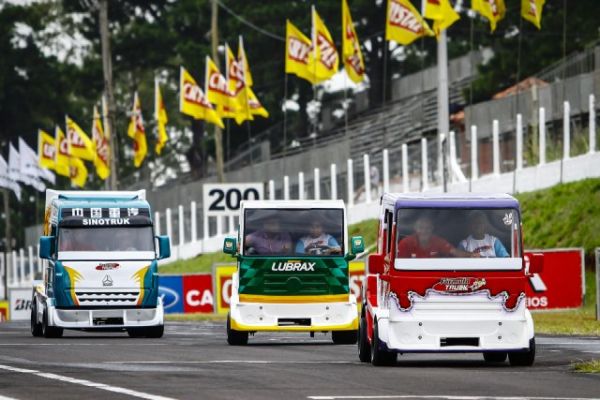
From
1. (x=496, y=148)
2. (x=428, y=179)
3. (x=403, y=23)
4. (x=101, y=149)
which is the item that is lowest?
(x=428, y=179)

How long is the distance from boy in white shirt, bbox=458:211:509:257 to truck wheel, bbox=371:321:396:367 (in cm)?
145

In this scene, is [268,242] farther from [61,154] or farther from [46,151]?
[46,151]

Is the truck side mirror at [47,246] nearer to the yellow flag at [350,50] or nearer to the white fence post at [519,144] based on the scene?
the white fence post at [519,144]

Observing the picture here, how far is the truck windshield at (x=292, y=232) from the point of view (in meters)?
31.3

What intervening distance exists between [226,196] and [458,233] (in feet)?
74.2

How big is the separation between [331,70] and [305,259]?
31565mm

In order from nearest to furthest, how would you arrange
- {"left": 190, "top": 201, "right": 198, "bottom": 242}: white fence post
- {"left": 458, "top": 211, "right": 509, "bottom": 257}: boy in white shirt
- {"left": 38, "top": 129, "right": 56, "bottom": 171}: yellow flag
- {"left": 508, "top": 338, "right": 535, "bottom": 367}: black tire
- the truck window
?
1. {"left": 508, "top": 338, "right": 535, "bottom": 367}: black tire
2. the truck window
3. {"left": 458, "top": 211, "right": 509, "bottom": 257}: boy in white shirt
4. {"left": 190, "top": 201, "right": 198, "bottom": 242}: white fence post
5. {"left": 38, "top": 129, "right": 56, "bottom": 171}: yellow flag

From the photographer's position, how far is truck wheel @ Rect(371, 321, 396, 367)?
23.1 meters

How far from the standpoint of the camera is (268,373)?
71.9 feet

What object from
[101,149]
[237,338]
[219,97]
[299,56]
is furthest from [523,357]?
[101,149]

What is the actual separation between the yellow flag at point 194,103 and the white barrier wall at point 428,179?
10.6 ft

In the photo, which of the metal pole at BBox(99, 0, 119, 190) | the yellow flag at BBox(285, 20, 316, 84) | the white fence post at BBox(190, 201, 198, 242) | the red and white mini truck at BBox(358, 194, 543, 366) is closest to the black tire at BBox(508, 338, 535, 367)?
the red and white mini truck at BBox(358, 194, 543, 366)

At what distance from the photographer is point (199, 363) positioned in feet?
79.5

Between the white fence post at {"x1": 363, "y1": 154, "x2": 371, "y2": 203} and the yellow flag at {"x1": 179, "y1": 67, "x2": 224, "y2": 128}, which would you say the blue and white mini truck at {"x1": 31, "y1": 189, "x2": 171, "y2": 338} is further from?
the yellow flag at {"x1": 179, "y1": 67, "x2": 224, "y2": 128}
